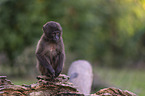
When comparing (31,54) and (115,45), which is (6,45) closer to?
(31,54)

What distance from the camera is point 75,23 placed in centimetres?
1551

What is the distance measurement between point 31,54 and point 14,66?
1.63 m

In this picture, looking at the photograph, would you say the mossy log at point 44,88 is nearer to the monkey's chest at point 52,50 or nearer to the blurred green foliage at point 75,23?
the monkey's chest at point 52,50

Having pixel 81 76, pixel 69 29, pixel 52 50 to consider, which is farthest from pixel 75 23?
pixel 52 50

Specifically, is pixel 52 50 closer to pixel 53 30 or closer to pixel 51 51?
pixel 51 51

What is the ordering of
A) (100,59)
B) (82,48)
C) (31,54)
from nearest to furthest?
1. (31,54)
2. (82,48)
3. (100,59)

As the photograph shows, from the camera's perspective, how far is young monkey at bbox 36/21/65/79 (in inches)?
155

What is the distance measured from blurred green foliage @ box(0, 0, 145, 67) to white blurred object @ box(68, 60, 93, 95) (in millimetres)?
5762

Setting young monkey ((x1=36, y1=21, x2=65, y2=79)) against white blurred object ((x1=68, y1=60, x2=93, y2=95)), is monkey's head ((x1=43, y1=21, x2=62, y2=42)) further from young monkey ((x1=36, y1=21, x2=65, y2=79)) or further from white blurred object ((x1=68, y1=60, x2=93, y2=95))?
white blurred object ((x1=68, y1=60, x2=93, y2=95))

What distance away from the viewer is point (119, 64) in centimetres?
2291

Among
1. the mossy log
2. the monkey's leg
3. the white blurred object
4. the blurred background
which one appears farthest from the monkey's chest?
the blurred background

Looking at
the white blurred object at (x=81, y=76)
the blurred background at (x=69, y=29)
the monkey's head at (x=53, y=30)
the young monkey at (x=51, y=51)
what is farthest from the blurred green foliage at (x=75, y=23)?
the monkey's head at (x=53, y=30)

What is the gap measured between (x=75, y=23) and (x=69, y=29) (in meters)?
0.64

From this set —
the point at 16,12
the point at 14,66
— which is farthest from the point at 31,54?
the point at 16,12
